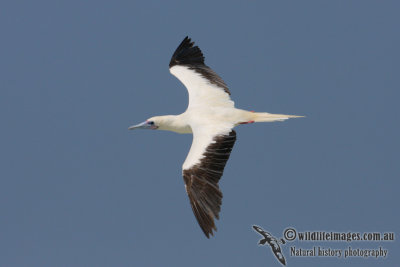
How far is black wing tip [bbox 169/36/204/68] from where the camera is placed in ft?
56.6

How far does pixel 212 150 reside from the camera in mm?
13164

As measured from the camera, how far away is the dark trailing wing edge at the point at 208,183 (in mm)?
12141

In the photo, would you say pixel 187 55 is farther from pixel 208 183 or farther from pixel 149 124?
pixel 208 183

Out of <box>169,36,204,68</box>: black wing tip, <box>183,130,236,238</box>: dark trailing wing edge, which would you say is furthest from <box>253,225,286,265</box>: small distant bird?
<box>169,36,204,68</box>: black wing tip

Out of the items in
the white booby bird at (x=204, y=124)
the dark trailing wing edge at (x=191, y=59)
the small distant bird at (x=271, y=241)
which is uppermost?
the dark trailing wing edge at (x=191, y=59)

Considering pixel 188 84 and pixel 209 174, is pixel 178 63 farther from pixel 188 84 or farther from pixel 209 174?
pixel 209 174

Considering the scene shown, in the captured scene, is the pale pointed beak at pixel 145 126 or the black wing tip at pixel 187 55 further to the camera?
the black wing tip at pixel 187 55

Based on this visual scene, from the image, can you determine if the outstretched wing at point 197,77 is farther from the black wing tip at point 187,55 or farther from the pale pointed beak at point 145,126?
the pale pointed beak at point 145,126

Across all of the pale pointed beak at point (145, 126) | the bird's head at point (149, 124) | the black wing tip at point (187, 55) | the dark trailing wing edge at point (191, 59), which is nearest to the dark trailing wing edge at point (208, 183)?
the bird's head at point (149, 124)

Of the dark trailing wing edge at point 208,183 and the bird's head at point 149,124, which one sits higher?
the bird's head at point 149,124

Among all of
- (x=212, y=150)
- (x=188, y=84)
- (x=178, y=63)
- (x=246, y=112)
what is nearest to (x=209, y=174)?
(x=212, y=150)

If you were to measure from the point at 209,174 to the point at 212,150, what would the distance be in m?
0.69

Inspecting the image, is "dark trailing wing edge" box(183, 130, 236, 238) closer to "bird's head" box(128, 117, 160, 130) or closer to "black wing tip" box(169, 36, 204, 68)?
"bird's head" box(128, 117, 160, 130)

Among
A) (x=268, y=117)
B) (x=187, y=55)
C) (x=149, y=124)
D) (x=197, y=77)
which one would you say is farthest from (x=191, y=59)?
(x=268, y=117)
